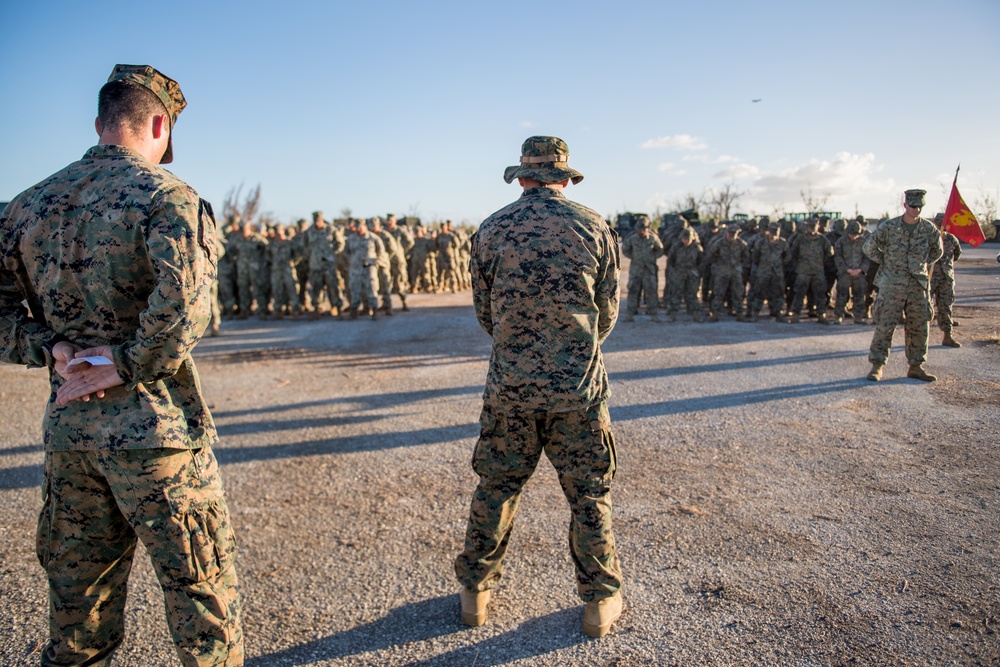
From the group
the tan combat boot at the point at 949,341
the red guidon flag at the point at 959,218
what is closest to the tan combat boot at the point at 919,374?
the tan combat boot at the point at 949,341

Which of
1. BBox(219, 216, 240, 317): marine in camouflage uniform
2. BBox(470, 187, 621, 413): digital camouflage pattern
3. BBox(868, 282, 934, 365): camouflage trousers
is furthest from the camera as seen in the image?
Result: BBox(219, 216, 240, 317): marine in camouflage uniform

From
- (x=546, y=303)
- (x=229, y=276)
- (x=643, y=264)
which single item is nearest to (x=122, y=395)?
(x=546, y=303)

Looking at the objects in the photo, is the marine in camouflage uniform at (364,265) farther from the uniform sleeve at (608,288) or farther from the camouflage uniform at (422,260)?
the uniform sleeve at (608,288)

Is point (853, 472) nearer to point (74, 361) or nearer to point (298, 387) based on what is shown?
point (74, 361)

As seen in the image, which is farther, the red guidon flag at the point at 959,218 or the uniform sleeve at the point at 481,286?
the red guidon flag at the point at 959,218

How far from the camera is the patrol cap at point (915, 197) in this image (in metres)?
7.16

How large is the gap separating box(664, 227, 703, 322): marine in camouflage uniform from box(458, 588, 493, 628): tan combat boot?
10625 mm

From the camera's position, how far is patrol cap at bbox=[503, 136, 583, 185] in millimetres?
2979

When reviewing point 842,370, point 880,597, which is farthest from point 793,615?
point 842,370

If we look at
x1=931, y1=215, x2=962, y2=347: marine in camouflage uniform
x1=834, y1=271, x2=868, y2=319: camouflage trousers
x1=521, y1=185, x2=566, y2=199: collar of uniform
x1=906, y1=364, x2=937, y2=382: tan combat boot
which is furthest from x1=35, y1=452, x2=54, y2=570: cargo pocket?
x1=834, y1=271, x2=868, y2=319: camouflage trousers

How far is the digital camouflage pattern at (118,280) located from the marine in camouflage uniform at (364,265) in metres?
11.5

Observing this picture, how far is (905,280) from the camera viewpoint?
7418 mm

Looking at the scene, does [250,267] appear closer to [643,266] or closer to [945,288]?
[643,266]

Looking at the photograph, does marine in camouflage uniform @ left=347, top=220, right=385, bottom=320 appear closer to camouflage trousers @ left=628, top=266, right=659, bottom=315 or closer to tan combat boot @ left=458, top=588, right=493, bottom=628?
camouflage trousers @ left=628, top=266, right=659, bottom=315
